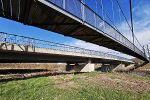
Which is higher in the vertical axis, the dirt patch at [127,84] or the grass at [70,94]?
the grass at [70,94]

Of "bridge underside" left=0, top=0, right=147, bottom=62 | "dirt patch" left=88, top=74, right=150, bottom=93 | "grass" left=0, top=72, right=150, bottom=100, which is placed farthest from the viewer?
"dirt patch" left=88, top=74, right=150, bottom=93

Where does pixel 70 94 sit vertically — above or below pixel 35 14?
below

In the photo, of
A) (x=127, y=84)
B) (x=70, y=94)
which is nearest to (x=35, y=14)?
(x=70, y=94)

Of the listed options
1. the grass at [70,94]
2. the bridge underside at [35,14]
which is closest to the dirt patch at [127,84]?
the grass at [70,94]

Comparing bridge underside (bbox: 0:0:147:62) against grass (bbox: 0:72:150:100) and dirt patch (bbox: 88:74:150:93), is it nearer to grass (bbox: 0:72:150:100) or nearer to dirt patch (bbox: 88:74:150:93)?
grass (bbox: 0:72:150:100)

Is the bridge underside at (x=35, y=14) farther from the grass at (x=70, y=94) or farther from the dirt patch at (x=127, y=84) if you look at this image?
the dirt patch at (x=127, y=84)

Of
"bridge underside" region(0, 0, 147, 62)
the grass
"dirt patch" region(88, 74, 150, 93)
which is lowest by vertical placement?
"dirt patch" region(88, 74, 150, 93)

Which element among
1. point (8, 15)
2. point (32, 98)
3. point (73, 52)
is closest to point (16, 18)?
point (8, 15)

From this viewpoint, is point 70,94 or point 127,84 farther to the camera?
point 127,84

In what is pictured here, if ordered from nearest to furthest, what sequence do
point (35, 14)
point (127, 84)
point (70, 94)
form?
1. point (70, 94)
2. point (35, 14)
3. point (127, 84)

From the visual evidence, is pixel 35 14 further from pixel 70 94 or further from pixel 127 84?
pixel 127 84

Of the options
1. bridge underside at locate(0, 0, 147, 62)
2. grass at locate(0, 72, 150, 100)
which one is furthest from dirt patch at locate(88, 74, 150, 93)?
bridge underside at locate(0, 0, 147, 62)

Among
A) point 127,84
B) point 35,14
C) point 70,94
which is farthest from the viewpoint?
point 127,84

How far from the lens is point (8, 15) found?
6.27m
